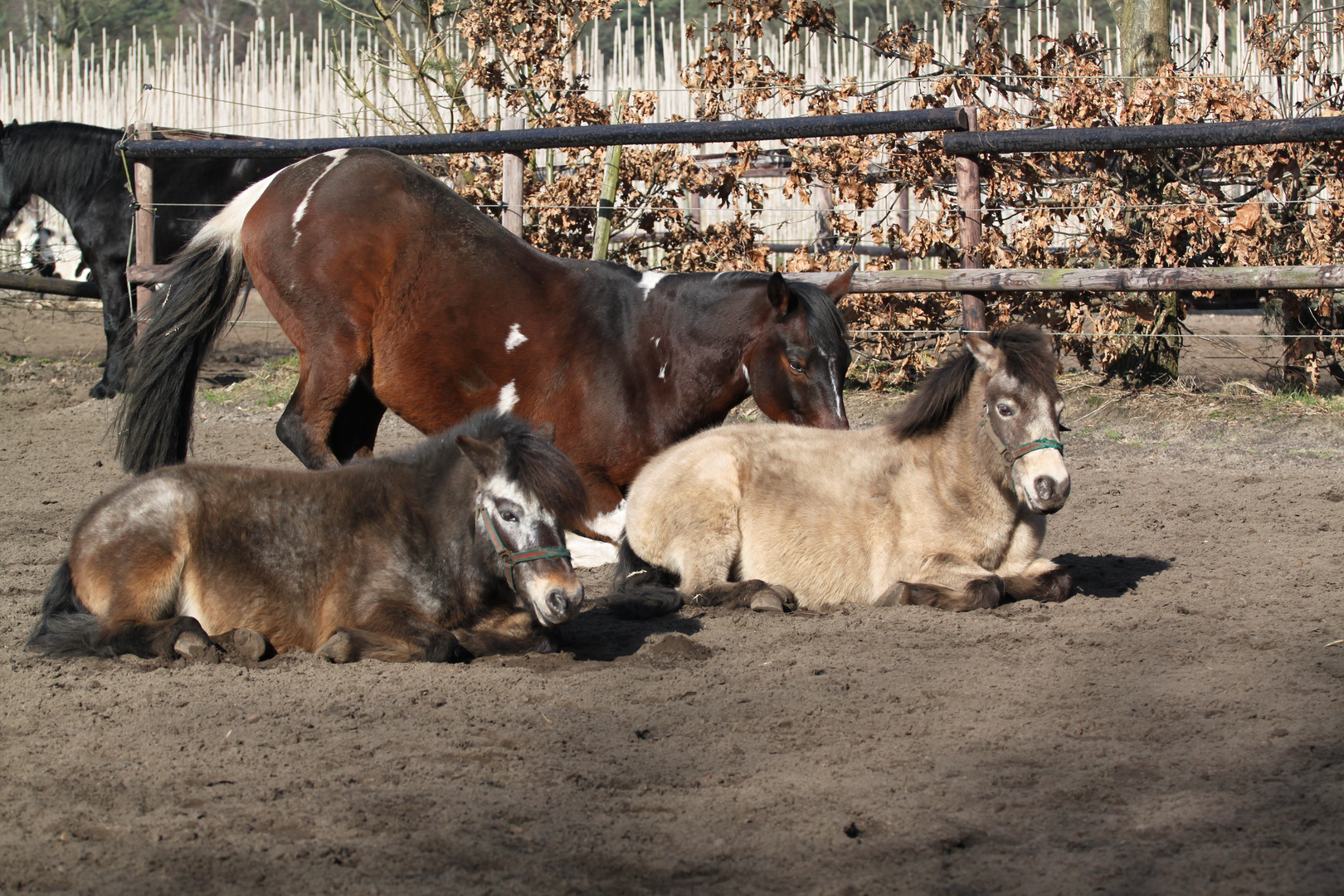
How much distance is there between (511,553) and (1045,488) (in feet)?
6.75

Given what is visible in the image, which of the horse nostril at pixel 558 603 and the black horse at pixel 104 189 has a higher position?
the black horse at pixel 104 189

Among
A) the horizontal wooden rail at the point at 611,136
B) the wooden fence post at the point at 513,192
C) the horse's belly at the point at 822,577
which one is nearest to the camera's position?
the horse's belly at the point at 822,577

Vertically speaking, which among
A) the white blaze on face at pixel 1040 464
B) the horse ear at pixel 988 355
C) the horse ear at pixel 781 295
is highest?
the horse ear at pixel 781 295

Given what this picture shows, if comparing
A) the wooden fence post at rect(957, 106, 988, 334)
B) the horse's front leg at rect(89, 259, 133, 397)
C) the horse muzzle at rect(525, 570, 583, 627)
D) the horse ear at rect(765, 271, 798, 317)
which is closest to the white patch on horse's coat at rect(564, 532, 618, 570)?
the horse ear at rect(765, 271, 798, 317)

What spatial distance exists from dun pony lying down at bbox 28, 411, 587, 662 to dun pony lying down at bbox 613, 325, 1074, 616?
0.92m

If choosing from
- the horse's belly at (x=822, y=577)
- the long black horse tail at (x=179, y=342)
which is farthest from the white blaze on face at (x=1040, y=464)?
the long black horse tail at (x=179, y=342)

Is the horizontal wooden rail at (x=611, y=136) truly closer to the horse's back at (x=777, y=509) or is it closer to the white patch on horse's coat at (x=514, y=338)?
the white patch on horse's coat at (x=514, y=338)

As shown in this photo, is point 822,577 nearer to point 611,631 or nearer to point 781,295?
point 611,631

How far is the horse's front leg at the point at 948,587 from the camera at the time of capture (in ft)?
15.5

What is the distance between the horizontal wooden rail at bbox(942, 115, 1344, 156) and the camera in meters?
7.40

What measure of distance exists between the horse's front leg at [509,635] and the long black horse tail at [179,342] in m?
2.57

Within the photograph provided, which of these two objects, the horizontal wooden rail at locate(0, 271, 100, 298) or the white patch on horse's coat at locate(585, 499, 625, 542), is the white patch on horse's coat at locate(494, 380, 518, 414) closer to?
the white patch on horse's coat at locate(585, 499, 625, 542)

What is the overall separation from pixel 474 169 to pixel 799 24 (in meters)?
3.43

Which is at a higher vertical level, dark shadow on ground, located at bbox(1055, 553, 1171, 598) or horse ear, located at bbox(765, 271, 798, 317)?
horse ear, located at bbox(765, 271, 798, 317)
